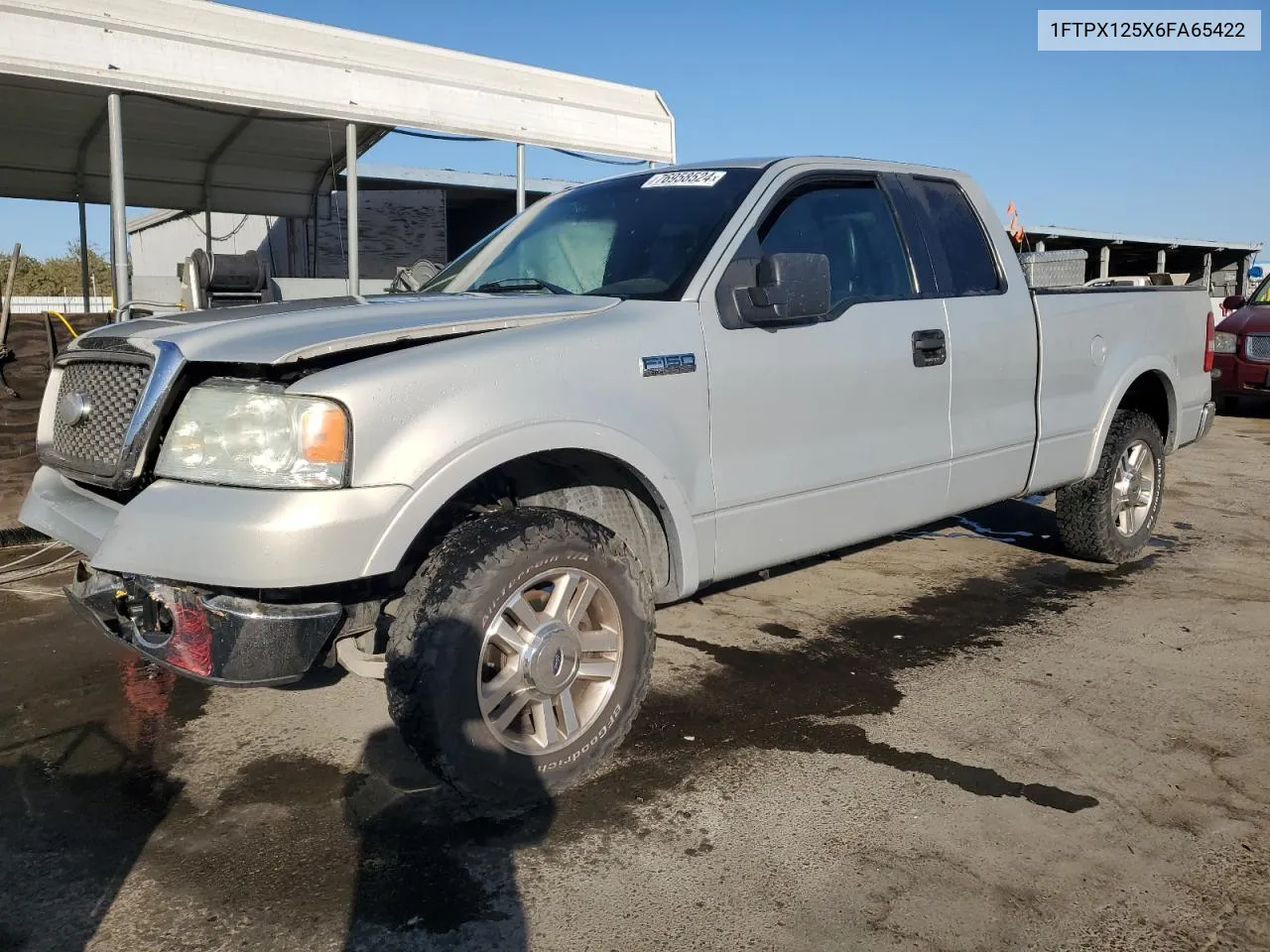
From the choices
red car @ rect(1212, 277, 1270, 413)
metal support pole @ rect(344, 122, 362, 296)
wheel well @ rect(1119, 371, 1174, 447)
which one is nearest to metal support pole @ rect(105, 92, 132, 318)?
metal support pole @ rect(344, 122, 362, 296)

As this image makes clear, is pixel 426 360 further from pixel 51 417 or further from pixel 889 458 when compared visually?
pixel 889 458

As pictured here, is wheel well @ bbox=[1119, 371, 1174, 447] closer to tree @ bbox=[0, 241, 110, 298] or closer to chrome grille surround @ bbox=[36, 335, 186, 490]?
chrome grille surround @ bbox=[36, 335, 186, 490]

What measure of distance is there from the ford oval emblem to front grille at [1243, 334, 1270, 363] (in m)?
13.0

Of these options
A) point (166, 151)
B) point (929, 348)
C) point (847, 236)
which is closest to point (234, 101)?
point (166, 151)

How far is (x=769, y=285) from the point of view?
3.35 metres

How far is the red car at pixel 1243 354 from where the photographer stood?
40.4ft

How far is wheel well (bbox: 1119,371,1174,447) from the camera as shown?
18.5ft

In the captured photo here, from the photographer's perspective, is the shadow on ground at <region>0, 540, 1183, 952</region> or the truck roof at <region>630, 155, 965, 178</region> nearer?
the shadow on ground at <region>0, 540, 1183, 952</region>

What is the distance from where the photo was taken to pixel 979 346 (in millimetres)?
4352

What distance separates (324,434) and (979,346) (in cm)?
291

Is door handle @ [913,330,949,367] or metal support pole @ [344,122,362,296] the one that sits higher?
metal support pole @ [344,122,362,296]

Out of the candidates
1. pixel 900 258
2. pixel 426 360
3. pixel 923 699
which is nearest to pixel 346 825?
pixel 426 360

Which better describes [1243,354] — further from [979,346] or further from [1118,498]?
[979,346]

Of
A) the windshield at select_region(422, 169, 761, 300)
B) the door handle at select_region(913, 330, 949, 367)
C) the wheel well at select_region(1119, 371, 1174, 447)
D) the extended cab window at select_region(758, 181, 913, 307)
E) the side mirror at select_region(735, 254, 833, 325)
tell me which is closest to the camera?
the side mirror at select_region(735, 254, 833, 325)
